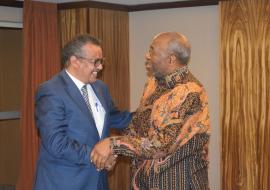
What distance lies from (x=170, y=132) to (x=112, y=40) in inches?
96.3

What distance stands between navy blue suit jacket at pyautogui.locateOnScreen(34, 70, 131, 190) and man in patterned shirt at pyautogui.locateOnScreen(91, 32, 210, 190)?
0.33 ft

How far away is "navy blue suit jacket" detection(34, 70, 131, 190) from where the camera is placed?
8.24 feet

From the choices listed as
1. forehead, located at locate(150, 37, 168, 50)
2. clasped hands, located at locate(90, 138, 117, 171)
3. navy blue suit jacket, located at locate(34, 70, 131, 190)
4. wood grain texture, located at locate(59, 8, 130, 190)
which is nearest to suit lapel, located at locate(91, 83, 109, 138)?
navy blue suit jacket, located at locate(34, 70, 131, 190)

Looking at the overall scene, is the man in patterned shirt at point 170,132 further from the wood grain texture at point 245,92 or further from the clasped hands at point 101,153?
the wood grain texture at point 245,92

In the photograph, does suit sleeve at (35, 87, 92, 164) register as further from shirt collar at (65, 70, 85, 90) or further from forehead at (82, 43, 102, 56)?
forehead at (82, 43, 102, 56)

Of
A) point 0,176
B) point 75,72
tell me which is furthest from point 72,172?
point 0,176

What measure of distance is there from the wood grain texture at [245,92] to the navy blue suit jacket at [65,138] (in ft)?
6.22

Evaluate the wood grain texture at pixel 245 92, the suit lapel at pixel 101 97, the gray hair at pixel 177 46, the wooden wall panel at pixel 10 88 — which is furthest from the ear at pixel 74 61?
the wooden wall panel at pixel 10 88

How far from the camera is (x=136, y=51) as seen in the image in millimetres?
4973

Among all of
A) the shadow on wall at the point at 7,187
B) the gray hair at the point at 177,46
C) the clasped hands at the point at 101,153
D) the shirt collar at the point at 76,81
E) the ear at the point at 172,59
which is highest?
the gray hair at the point at 177,46

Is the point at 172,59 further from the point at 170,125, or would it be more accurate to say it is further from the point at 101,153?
the point at 101,153

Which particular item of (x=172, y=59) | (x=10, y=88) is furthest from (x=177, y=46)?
(x=10, y=88)

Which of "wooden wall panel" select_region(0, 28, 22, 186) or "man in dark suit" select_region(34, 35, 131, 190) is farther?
"wooden wall panel" select_region(0, 28, 22, 186)

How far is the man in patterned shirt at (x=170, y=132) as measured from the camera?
2496 millimetres
